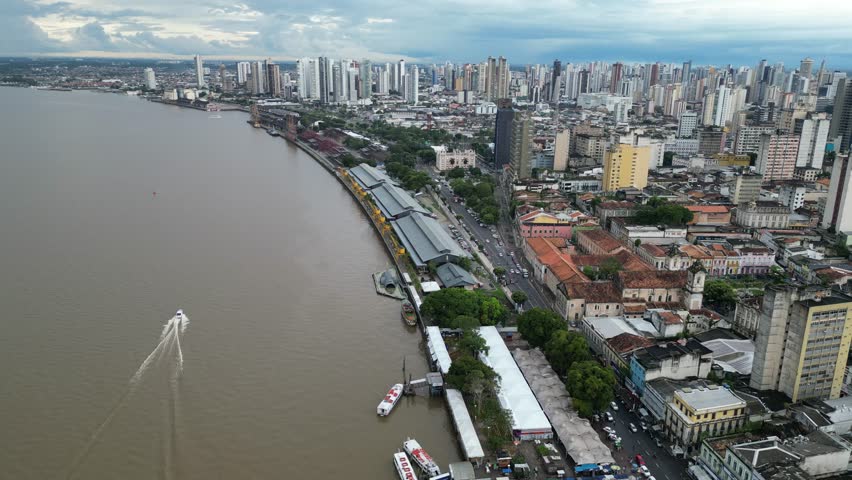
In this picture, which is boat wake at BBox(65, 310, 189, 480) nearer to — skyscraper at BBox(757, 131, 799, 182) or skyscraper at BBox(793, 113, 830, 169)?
skyscraper at BBox(757, 131, 799, 182)

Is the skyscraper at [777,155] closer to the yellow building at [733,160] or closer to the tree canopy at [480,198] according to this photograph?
the yellow building at [733,160]

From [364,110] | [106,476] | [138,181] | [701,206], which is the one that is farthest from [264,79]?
[106,476]

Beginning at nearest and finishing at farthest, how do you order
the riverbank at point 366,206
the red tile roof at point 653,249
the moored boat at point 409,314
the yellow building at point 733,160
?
1. the moored boat at point 409,314
2. the riverbank at point 366,206
3. the red tile roof at point 653,249
4. the yellow building at point 733,160

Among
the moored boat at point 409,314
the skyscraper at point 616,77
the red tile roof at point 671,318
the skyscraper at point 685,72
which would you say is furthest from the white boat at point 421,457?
the skyscraper at point 685,72

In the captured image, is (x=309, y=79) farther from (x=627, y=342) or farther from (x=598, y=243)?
(x=627, y=342)

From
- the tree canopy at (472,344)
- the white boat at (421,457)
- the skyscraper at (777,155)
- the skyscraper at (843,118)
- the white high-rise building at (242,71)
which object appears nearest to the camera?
the white boat at (421,457)

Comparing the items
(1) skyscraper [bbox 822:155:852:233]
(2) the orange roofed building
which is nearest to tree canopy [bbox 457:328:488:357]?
(2) the orange roofed building

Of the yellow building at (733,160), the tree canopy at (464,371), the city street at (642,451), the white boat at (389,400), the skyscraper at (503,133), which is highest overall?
the skyscraper at (503,133)
